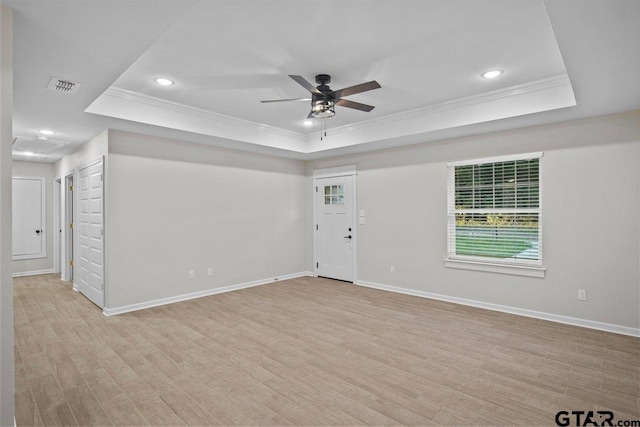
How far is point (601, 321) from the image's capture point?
3834 millimetres

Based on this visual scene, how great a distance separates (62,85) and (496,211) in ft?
17.1

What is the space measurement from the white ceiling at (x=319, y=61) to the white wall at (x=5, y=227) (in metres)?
0.21

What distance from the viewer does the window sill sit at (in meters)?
4.26

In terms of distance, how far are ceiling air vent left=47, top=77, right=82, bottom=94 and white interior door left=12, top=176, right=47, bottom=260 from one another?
5.78 m

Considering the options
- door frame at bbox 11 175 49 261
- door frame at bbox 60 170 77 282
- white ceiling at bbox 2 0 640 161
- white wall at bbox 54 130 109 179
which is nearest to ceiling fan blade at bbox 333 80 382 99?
white ceiling at bbox 2 0 640 161

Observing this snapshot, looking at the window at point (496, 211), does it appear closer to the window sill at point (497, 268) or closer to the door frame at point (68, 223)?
the window sill at point (497, 268)

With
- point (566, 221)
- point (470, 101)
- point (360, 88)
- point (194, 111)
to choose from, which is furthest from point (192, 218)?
point (566, 221)

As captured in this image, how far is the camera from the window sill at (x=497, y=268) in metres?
4.26

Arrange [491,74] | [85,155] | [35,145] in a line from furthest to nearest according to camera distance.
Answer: [35,145], [85,155], [491,74]

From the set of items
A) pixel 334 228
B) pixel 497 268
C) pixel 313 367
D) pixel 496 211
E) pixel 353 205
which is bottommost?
pixel 313 367

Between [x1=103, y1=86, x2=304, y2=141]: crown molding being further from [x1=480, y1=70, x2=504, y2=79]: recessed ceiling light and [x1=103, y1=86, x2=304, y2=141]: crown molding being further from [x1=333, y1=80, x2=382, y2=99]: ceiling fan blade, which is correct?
[x1=480, y1=70, x2=504, y2=79]: recessed ceiling light

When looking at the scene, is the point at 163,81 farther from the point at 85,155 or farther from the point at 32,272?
the point at 32,272

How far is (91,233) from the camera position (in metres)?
5.06

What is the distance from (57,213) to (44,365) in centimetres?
552
